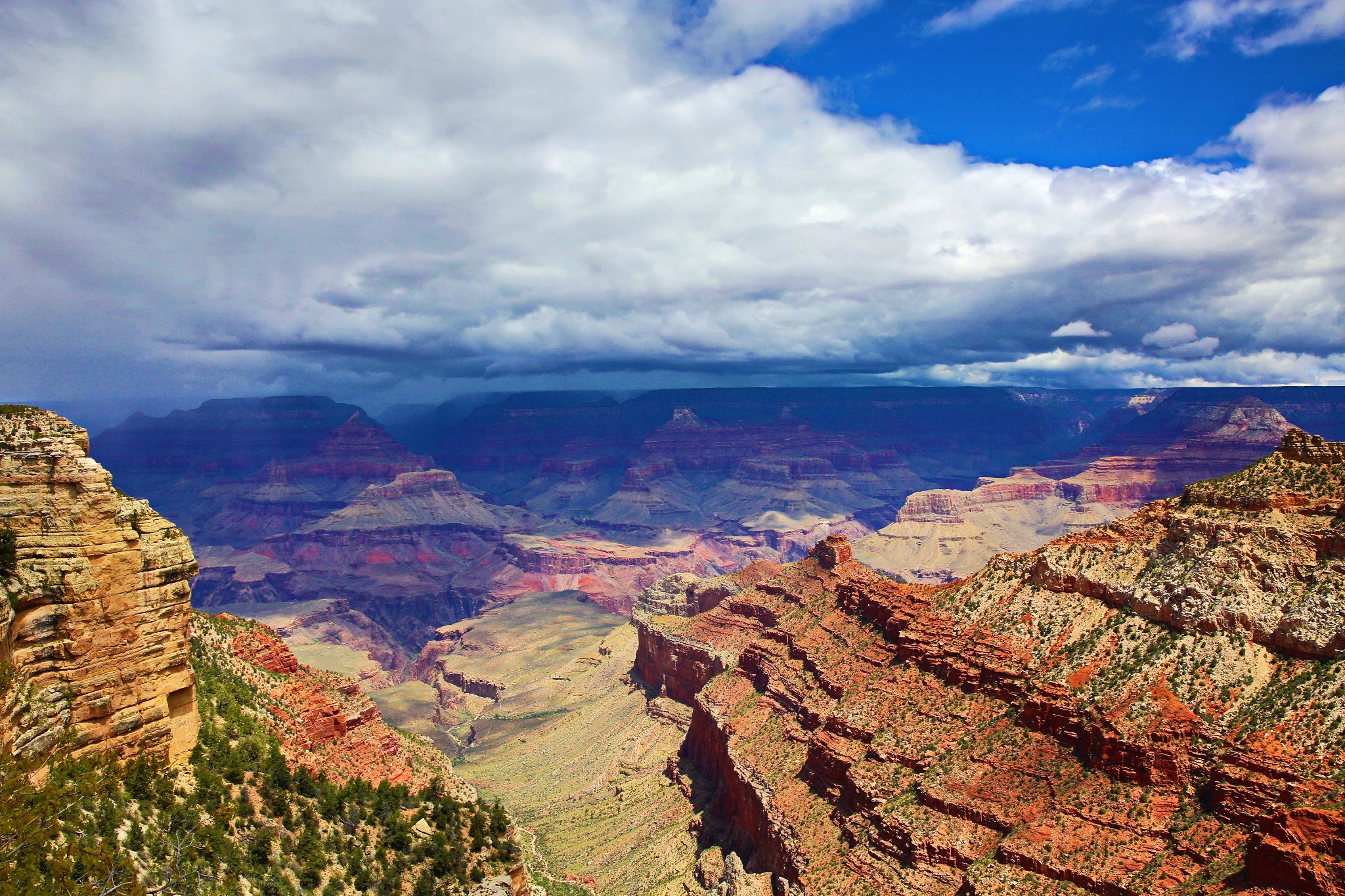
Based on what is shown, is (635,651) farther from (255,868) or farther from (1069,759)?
(255,868)

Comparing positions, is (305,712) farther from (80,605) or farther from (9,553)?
(9,553)

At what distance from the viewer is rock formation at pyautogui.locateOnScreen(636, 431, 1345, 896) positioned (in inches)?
1802

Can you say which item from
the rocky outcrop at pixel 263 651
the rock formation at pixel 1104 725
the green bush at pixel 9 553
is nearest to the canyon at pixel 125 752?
the green bush at pixel 9 553

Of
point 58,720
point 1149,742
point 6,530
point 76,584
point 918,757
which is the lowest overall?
point 918,757

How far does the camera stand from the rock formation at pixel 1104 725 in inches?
1802

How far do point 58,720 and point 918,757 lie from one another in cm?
5522

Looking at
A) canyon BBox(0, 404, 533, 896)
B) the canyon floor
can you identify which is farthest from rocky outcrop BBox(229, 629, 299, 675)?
the canyon floor

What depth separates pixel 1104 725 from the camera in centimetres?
5331

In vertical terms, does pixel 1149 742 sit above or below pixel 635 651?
above

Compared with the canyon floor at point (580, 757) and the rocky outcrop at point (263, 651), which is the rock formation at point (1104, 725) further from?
the rocky outcrop at point (263, 651)

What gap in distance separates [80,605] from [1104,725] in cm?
5572

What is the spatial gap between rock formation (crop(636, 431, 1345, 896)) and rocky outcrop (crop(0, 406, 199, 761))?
46908mm

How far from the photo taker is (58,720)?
87.3ft

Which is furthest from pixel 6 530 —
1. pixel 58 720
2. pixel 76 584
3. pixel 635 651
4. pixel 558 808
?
pixel 635 651
